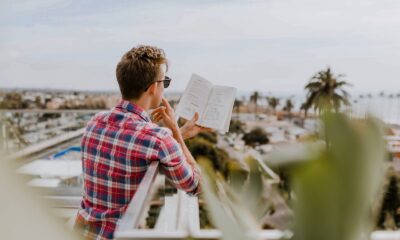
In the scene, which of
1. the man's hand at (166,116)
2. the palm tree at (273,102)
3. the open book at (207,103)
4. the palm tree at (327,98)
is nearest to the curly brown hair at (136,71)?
the man's hand at (166,116)

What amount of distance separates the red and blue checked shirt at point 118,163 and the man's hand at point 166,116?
19cm

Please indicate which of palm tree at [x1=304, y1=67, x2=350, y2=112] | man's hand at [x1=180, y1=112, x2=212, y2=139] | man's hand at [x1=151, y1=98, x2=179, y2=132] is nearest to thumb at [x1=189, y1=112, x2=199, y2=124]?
man's hand at [x1=180, y1=112, x2=212, y2=139]

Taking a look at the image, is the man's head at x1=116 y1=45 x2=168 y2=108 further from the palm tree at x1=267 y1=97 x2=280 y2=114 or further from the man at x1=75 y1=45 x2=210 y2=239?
the palm tree at x1=267 y1=97 x2=280 y2=114

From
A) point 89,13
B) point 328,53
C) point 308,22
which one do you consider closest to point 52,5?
point 89,13

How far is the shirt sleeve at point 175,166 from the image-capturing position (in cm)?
109

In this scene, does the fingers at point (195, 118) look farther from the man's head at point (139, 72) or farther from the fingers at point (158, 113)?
the man's head at point (139, 72)

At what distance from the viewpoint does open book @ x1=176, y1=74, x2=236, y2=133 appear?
1.54m

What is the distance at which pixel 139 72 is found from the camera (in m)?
1.24

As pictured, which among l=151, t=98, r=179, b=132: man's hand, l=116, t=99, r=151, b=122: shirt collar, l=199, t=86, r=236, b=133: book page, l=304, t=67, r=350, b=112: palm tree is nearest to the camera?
l=304, t=67, r=350, b=112: palm tree

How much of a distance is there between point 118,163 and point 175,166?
0.48 ft

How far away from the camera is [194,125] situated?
157 centimetres

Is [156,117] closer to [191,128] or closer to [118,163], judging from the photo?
[191,128]

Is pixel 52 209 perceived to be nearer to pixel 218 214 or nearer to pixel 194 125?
pixel 218 214

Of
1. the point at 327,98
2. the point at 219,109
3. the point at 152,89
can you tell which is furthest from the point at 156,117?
the point at 327,98
